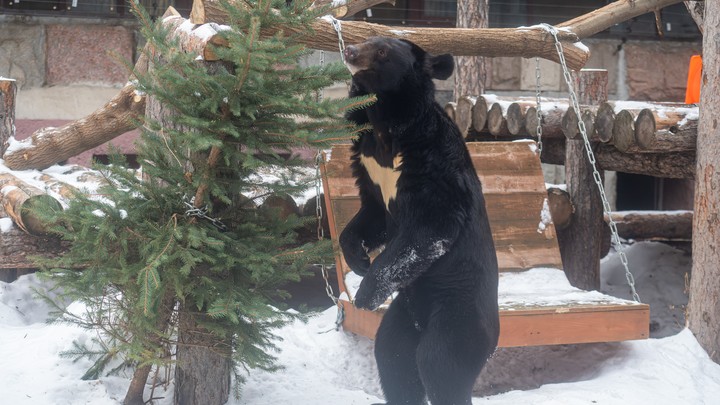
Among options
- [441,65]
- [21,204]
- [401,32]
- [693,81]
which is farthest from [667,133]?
[21,204]

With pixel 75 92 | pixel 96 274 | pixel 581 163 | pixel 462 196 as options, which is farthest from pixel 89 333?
pixel 75 92

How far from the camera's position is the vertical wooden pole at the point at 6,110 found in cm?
678

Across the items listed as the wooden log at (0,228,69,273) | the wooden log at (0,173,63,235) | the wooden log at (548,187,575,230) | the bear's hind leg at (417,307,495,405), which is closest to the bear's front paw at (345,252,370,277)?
the bear's hind leg at (417,307,495,405)

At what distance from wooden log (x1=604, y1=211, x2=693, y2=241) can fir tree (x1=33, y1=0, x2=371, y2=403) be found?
6.52 meters

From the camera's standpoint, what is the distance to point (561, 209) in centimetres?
773

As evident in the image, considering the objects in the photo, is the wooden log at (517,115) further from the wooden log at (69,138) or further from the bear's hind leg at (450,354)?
the bear's hind leg at (450,354)

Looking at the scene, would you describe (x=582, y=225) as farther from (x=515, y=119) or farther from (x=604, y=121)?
(x=604, y=121)

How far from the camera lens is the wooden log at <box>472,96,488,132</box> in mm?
8273

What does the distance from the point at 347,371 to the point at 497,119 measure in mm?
3446

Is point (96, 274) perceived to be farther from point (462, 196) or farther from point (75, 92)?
point (75, 92)

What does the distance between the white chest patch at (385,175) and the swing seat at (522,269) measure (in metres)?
0.52

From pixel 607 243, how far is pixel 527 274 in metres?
2.78

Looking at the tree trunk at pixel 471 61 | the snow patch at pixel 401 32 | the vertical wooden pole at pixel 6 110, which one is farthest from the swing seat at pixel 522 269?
the vertical wooden pole at pixel 6 110

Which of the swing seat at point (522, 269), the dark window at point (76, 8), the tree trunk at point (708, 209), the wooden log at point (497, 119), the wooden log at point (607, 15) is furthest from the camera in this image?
the dark window at point (76, 8)
